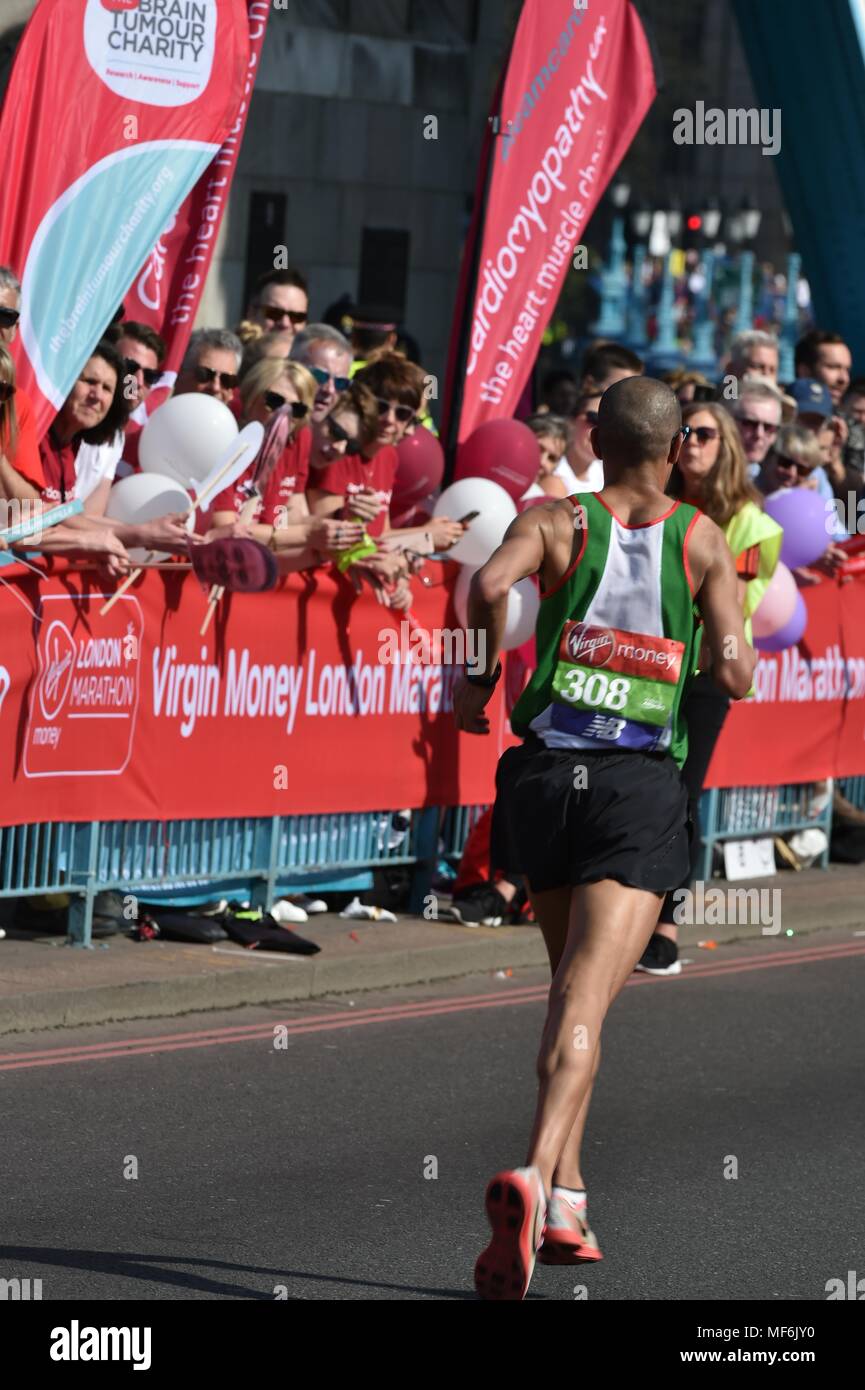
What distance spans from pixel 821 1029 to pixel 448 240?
12543mm

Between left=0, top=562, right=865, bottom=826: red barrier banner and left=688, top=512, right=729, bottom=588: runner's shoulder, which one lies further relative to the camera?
left=0, top=562, right=865, bottom=826: red barrier banner

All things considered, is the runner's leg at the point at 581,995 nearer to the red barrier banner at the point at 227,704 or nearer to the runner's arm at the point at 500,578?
the runner's arm at the point at 500,578

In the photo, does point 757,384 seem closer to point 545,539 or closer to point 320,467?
point 320,467

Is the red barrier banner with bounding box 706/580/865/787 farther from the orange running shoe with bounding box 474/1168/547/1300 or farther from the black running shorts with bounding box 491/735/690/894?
the orange running shoe with bounding box 474/1168/547/1300

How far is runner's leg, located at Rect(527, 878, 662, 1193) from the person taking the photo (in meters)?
5.50

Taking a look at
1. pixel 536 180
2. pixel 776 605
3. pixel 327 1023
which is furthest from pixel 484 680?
pixel 536 180

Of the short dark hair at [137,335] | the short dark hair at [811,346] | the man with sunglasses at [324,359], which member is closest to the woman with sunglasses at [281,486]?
the man with sunglasses at [324,359]

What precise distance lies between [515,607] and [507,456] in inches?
38.1

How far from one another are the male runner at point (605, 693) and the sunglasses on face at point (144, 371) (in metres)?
4.59

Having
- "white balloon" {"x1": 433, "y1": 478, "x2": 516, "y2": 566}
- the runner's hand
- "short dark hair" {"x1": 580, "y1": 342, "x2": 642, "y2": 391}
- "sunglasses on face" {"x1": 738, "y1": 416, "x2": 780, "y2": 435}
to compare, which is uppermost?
"short dark hair" {"x1": 580, "y1": 342, "x2": 642, "y2": 391}

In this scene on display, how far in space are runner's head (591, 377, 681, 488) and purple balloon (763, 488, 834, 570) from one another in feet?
20.1

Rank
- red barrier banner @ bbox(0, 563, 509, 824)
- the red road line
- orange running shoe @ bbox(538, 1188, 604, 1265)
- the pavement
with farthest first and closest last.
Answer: red barrier banner @ bbox(0, 563, 509, 824), the pavement, the red road line, orange running shoe @ bbox(538, 1188, 604, 1265)

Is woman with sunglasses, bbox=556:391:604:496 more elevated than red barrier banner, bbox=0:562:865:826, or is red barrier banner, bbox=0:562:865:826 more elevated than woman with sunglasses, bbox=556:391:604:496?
woman with sunglasses, bbox=556:391:604:496

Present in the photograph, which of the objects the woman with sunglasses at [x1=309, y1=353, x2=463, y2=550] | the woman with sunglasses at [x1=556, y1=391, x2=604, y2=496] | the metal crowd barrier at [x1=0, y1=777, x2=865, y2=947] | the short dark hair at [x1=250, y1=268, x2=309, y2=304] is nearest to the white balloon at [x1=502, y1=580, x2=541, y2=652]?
the woman with sunglasses at [x1=309, y1=353, x2=463, y2=550]
